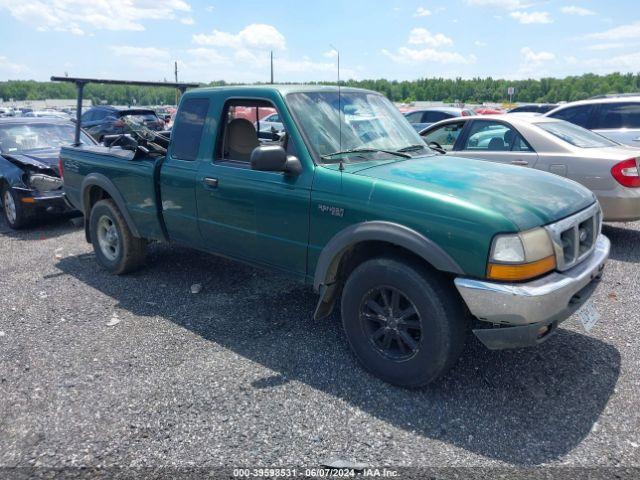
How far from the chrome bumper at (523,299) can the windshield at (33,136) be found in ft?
25.7

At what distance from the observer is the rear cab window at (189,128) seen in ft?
14.6

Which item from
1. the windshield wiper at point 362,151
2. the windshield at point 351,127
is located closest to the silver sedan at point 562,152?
the windshield at point 351,127

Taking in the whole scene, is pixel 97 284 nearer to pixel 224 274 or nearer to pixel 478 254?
pixel 224 274

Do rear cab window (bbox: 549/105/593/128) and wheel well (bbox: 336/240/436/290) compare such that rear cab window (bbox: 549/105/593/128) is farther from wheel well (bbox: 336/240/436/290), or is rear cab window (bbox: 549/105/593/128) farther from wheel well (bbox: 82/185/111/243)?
wheel well (bbox: 82/185/111/243)

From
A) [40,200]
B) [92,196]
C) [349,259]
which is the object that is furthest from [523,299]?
[40,200]

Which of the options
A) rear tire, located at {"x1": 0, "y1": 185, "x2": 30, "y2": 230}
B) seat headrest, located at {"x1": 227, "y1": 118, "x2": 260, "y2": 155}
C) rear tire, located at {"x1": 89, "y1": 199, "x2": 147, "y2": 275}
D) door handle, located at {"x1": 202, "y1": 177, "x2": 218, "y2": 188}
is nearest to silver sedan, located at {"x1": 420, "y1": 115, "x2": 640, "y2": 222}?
seat headrest, located at {"x1": 227, "y1": 118, "x2": 260, "y2": 155}

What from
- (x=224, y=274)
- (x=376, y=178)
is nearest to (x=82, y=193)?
(x=224, y=274)

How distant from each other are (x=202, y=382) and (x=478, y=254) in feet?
6.64

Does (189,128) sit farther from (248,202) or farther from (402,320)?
(402,320)

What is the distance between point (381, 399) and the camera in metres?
3.26

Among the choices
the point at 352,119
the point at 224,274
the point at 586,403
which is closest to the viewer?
the point at 586,403

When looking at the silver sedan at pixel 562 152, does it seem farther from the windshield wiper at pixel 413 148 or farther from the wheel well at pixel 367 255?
the wheel well at pixel 367 255

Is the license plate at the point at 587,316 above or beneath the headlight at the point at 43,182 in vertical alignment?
beneath

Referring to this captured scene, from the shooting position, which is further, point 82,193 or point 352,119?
point 82,193
